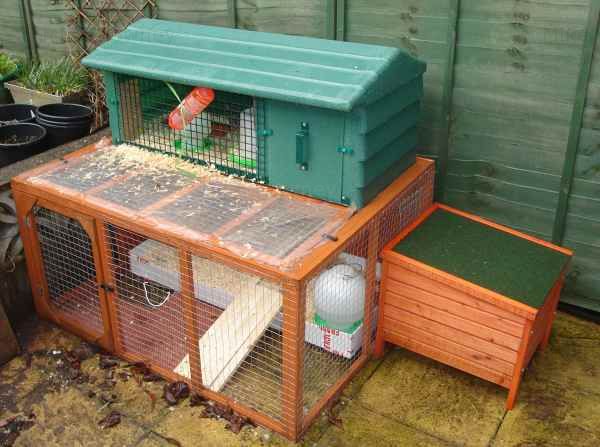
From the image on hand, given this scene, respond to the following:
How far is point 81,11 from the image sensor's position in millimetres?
5859

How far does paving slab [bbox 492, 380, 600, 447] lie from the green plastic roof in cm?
192

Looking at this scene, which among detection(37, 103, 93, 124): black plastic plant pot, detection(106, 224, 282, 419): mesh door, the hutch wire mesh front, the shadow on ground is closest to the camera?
the hutch wire mesh front

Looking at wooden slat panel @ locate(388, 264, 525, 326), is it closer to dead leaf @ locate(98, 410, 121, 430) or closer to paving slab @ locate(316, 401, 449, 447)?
paving slab @ locate(316, 401, 449, 447)

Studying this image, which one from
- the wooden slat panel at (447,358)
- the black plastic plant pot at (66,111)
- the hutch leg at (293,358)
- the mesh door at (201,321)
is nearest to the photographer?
the hutch leg at (293,358)

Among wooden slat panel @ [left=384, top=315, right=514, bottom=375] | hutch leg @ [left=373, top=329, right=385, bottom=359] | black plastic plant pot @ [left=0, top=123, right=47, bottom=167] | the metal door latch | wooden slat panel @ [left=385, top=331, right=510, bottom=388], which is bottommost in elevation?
hutch leg @ [left=373, top=329, right=385, bottom=359]

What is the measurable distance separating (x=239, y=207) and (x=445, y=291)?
1211 millimetres

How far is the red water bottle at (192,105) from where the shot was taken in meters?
4.10

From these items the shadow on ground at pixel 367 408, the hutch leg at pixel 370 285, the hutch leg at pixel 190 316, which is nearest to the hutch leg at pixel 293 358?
the shadow on ground at pixel 367 408

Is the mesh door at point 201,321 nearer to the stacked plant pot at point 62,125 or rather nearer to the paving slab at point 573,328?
the stacked plant pot at point 62,125

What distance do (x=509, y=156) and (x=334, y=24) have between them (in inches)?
56.3

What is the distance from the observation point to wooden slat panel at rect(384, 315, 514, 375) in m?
3.94

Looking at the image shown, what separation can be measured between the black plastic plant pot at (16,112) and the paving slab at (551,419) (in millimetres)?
4248

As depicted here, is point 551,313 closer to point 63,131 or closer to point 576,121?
point 576,121

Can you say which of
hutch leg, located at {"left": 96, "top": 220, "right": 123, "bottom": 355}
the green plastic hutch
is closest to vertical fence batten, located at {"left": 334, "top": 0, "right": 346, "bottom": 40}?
the green plastic hutch
